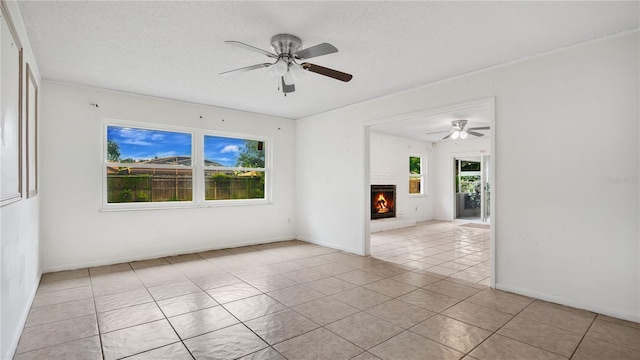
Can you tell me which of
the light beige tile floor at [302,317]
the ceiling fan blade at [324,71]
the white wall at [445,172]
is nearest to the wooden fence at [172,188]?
the light beige tile floor at [302,317]

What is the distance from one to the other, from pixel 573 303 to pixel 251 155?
514 cm

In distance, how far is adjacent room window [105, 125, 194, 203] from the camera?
475cm

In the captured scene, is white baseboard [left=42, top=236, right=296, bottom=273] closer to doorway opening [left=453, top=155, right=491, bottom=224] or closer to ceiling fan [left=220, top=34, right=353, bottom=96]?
ceiling fan [left=220, top=34, right=353, bottom=96]

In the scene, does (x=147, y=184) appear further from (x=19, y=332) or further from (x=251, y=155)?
(x=19, y=332)

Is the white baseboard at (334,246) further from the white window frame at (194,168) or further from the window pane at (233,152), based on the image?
the window pane at (233,152)

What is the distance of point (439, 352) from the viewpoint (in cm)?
229

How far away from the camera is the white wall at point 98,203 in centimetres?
421

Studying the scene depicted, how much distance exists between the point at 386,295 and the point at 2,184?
3.25 metres

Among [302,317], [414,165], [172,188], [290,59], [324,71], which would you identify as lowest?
[302,317]

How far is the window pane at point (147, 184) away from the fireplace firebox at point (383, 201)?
4.66 m

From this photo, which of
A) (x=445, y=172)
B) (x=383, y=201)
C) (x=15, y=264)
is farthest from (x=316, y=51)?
(x=445, y=172)

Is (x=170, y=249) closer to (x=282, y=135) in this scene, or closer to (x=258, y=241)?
(x=258, y=241)

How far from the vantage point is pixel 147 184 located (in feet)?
16.5

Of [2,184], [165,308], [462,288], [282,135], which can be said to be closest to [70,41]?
[2,184]
